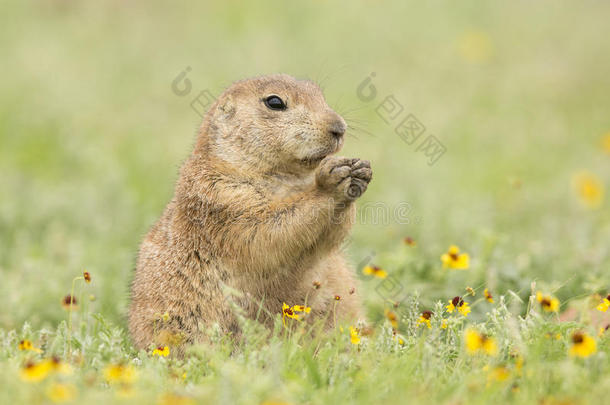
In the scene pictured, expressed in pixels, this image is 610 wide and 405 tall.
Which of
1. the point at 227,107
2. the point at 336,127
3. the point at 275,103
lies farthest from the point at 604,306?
the point at 227,107

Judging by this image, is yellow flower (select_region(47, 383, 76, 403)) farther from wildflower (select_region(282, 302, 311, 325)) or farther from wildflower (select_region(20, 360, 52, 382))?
wildflower (select_region(282, 302, 311, 325))

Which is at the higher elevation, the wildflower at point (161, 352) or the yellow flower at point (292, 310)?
the yellow flower at point (292, 310)

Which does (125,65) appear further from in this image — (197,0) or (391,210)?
(391,210)

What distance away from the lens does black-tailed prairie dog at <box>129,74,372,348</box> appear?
4.48m

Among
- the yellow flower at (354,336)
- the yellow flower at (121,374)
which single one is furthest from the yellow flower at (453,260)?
the yellow flower at (121,374)

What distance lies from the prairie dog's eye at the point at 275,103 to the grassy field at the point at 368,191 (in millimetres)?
720

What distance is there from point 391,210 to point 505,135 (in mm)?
3588

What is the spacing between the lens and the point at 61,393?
282 centimetres

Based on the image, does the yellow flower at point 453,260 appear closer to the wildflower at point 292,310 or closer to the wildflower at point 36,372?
A: the wildflower at point 292,310

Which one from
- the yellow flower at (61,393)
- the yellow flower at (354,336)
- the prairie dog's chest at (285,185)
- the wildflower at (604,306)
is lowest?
the yellow flower at (61,393)

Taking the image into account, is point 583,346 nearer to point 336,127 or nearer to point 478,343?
point 478,343

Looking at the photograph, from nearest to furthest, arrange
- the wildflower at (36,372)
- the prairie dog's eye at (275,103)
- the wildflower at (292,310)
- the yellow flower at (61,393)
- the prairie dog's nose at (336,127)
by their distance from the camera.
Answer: the yellow flower at (61,393) < the wildflower at (36,372) < the wildflower at (292,310) < the prairie dog's nose at (336,127) < the prairie dog's eye at (275,103)

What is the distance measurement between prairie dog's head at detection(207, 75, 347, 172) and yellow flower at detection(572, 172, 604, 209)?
416 cm

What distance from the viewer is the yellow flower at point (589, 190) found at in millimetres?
8125
